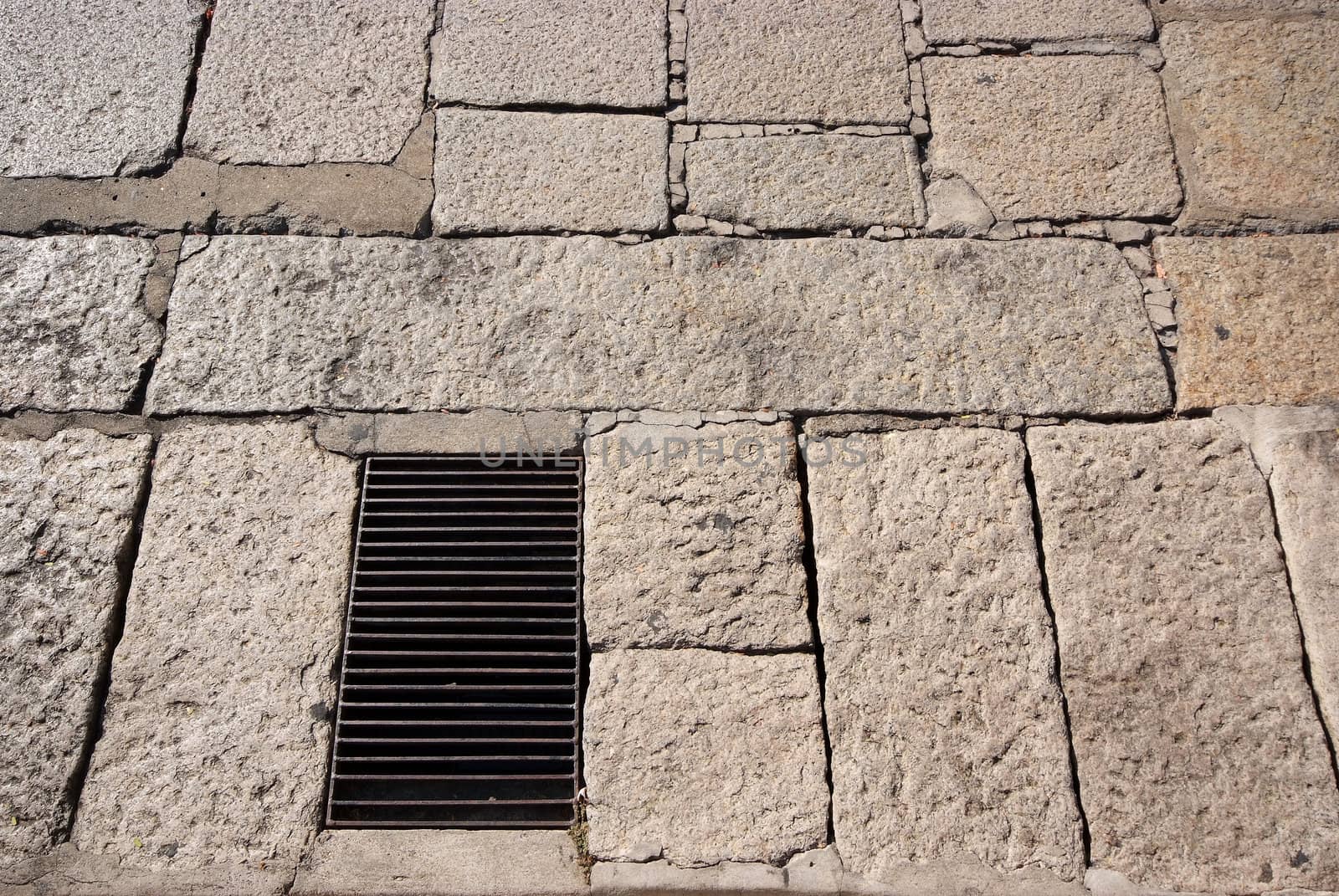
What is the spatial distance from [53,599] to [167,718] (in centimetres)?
50

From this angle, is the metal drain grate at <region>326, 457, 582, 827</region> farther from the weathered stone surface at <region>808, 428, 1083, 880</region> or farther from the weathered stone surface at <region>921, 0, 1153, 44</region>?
the weathered stone surface at <region>921, 0, 1153, 44</region>

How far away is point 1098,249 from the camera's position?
3049 mm

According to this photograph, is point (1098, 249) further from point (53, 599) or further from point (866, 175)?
point (53, 599)

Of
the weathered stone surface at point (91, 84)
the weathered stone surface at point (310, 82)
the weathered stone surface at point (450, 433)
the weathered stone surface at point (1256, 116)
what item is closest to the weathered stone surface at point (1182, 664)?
the weathered stone surface at point (1256, 116)

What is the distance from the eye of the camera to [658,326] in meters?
2.95

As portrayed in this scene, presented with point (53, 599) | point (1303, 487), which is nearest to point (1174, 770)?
point (1303, 487)

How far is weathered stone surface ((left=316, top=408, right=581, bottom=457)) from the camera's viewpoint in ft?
9.30

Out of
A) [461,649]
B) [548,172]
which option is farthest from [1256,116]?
[461,649]

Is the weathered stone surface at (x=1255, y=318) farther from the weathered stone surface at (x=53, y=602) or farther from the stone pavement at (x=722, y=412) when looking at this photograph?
the weathered stone surface at (x=53, y=602)

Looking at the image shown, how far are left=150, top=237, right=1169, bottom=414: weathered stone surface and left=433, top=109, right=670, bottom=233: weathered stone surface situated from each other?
0.10m

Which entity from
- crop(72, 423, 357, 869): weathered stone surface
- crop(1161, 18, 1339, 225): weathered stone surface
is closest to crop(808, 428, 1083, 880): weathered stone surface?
crop(1161, 18, 1339, 225): weathered stone surface

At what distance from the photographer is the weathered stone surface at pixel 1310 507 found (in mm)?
2555

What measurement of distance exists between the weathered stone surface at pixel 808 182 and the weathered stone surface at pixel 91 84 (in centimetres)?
185

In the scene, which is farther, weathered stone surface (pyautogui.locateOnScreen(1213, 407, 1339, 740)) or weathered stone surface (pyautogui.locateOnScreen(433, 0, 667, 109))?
weathered stone surface (pyautogui.locateOnScreen(433, 0, 667, 109))
